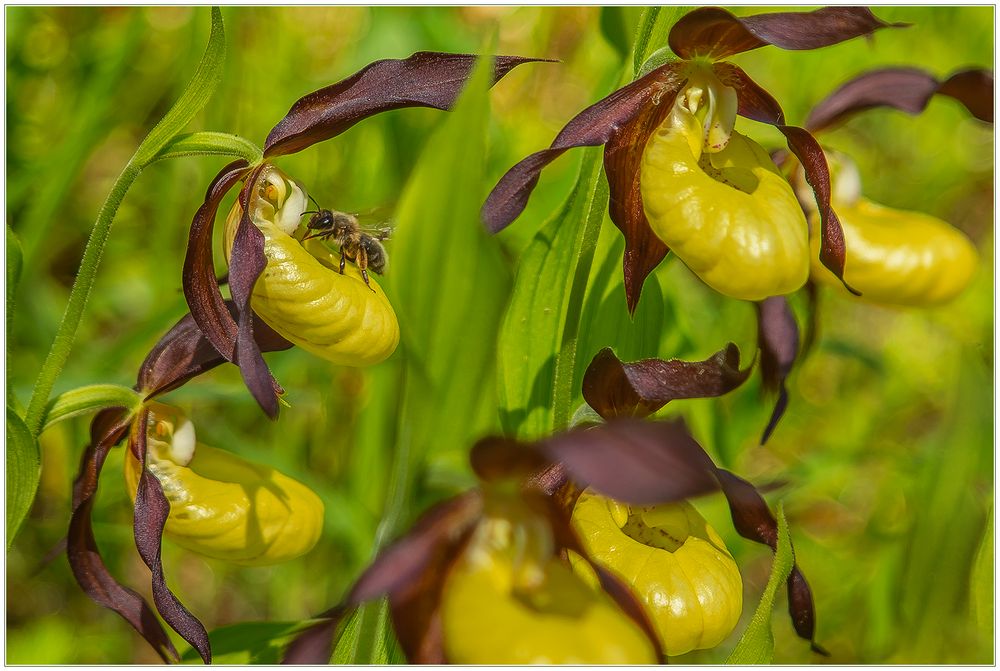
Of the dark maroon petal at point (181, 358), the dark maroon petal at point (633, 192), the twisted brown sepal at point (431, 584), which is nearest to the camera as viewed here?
the twisted brown sepal at point (431, 584)

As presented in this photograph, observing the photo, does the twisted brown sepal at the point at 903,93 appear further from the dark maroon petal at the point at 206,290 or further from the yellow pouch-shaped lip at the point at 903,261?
the dark maroon petal at the point at 206,290

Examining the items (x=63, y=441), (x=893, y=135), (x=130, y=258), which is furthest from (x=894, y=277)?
(x=893, y=135)

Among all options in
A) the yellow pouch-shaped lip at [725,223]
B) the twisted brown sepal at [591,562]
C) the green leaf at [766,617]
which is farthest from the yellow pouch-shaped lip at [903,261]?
the twisted brown sepal at [591,562]

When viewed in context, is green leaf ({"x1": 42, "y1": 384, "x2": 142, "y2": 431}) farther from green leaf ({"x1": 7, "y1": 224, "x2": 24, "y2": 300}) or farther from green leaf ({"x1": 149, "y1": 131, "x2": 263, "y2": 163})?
green leaf ({"x1": 149, "y1": 131, "x2": 263, "y2": 163})

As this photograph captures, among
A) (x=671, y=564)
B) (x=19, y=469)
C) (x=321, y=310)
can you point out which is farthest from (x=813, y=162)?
(x=19, y=469)

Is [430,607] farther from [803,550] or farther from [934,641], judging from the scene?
[803,550]

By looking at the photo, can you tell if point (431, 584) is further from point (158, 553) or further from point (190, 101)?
point (190, 101)

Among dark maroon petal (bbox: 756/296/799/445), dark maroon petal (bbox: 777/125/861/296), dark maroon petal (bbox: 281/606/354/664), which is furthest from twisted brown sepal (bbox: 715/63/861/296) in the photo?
dark maroon petal (bbox: 281/606/354/664)
